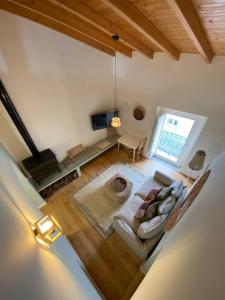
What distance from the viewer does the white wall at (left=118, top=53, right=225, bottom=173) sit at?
2.87m

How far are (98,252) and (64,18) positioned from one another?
4499 millimetres

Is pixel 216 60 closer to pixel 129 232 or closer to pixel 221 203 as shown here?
pixel 221 203

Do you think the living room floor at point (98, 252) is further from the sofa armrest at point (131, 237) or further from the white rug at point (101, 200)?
the sofa armrest at point (131, 237)

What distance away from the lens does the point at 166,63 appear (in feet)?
10.7

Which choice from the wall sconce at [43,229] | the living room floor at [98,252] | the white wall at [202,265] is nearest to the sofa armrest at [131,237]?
the living room floor at [98,252]

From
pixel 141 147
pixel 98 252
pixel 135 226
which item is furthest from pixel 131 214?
pixel 141 147

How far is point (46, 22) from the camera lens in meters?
2.72

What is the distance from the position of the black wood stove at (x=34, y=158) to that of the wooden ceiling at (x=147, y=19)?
1.63 meters

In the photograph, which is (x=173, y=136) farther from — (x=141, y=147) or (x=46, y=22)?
(x=46, y=22)

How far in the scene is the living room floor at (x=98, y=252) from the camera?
243 cm

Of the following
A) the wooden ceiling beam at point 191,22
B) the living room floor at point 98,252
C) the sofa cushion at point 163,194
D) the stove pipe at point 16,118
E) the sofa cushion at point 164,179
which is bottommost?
the living room floor at point 98,252

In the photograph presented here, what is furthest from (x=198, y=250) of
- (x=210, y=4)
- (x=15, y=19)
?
(x=15, y=19)

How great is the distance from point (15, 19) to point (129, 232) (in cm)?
424

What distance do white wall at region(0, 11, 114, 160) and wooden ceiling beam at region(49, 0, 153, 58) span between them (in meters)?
1.07
